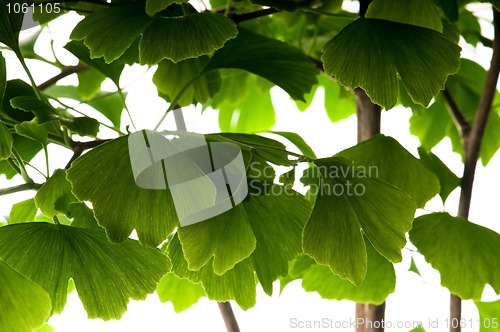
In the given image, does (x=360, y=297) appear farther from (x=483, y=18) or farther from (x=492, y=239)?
(x=483, y=18)

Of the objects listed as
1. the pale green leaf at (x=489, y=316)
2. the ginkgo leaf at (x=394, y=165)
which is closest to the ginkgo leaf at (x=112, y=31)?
the ginkgo leaf at (x=394, y=165)

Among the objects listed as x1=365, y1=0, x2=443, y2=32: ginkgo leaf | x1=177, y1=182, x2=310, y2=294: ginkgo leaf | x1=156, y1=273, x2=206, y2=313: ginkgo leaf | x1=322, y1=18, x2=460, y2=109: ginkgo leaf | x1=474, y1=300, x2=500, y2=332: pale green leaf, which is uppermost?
x1=365, y1=0, x2=443, y2=32: ginkgo leaf

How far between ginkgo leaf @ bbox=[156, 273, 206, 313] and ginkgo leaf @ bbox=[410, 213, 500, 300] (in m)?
0.23

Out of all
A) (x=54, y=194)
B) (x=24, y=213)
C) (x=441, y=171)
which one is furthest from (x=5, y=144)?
(x=441, y=171)

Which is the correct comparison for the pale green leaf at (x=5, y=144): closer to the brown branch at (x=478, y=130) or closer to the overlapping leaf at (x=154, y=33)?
the overlapping leaf at (x=154, y=33)

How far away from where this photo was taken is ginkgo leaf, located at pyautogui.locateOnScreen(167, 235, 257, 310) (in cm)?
45

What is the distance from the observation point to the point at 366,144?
0.57 m

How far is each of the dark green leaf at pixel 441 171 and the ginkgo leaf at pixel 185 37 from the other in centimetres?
34

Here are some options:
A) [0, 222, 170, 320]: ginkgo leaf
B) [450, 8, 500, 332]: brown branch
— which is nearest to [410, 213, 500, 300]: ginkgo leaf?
[450, 8, 500, 332]: brown branch

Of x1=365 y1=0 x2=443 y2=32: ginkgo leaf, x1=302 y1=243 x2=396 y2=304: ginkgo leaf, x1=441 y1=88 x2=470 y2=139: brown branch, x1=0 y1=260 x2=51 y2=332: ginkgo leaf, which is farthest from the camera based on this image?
x1=441 y1=88 x2=470 y2=139: brown branch

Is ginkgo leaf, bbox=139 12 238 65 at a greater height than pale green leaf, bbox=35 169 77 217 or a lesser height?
greater

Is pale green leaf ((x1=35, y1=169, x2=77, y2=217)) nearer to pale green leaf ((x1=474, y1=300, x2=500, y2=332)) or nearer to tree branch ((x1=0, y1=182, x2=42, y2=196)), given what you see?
tree branch ((x1=0, y1=182, x2=42, y2=196))

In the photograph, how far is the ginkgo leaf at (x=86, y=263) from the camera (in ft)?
1.32

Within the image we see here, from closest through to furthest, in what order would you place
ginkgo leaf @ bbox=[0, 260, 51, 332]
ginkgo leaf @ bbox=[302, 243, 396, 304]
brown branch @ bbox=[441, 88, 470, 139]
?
ginkgo leaf @ bbox=[0, 260, 51, 332], ginkgo leaf @ bbox=[302, 243, 396, 304], brown branch @ bbox=[441, 88, 470, 139]
